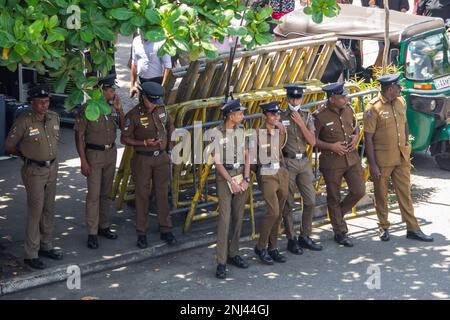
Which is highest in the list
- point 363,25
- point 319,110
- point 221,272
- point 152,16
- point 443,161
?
point 363,25

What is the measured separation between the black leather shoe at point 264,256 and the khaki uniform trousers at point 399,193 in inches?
62.2

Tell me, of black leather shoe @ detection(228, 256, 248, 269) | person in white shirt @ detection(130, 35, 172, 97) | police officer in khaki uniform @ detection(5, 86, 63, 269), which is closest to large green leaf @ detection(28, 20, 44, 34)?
police officer in khaki uniform @ detection(5, 86, 63, 269)

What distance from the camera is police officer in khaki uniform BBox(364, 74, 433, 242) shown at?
1079cm

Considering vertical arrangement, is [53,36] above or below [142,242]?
above

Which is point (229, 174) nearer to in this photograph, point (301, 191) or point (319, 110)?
point (301, 191)

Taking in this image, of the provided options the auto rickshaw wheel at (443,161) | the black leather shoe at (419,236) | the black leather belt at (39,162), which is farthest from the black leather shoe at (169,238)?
the auto rickshaw wheel at (443,161)

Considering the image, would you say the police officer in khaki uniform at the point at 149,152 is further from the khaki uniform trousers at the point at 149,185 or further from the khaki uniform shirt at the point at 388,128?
the khaki uniform shirt at the point at 388,128

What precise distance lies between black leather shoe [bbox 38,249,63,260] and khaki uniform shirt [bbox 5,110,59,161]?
99cm

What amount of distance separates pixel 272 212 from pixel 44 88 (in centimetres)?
266

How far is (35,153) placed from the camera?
974 cm

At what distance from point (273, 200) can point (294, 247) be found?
788mm

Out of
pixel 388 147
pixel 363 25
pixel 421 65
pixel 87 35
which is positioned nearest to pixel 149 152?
pixel 87 35

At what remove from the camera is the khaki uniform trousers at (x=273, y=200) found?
9.98 metres

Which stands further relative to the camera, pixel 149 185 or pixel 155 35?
pixel 149 185
